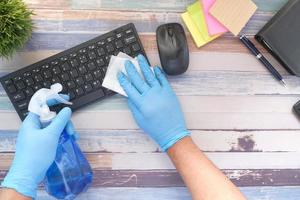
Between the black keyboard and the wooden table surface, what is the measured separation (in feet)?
0.10

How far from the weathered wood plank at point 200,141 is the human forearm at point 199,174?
0.04m

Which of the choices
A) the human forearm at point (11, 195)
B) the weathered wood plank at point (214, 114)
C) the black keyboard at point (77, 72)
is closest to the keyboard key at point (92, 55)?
the black keyboard at point (77, 72)

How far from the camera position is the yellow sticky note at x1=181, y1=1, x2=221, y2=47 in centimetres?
88

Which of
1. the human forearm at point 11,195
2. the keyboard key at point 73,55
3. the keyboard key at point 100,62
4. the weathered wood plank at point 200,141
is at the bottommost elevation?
the human forearm at point 11,195

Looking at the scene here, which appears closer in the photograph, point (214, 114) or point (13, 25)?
point (13, 25)

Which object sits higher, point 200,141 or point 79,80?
point 79,80

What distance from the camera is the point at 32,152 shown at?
81 centimetres

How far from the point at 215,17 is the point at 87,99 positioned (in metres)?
0.34

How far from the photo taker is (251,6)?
34.8 inches

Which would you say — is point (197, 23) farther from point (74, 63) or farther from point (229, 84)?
point (74, 63)

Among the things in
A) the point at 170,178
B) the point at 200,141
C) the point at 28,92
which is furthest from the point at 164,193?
the point at 28,92

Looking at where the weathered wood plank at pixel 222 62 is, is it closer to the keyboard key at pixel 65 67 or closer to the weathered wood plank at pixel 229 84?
the weathered wood plank at pixel 229 84

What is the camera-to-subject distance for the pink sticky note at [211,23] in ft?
2.89

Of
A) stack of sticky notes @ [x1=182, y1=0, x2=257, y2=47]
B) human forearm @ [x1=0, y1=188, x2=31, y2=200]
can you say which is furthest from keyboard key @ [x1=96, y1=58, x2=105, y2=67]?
human forearm @ [x1=0, y1=188, x2=31, y2=200]
